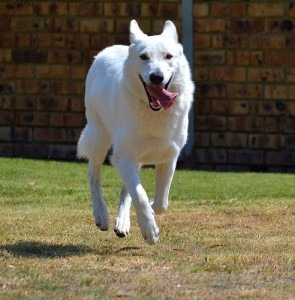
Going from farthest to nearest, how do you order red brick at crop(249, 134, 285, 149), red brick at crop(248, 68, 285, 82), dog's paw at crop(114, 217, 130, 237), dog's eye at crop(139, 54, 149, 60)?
red brick at crop(249, 134, 285, 149), red brick at crop(248, 68, 285, 82), dog's paw at crop(114, 217, 130, 237), dog's eye at crop(139, 54, 149, 60)

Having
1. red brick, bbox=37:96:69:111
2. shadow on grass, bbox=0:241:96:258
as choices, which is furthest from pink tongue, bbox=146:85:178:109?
red brick, bbox=37:96:69:111

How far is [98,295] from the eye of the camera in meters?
6.49

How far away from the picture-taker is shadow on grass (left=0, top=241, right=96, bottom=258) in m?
8.10

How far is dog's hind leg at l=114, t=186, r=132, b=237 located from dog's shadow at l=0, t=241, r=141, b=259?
24 centimetres

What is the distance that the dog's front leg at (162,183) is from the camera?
8938 millimetres

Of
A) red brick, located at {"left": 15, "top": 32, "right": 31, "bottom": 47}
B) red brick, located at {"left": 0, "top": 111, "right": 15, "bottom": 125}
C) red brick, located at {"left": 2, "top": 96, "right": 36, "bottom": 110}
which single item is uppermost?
red brick, located at {"left": 15, "top": 32, "right": 31, "bottom": 47}

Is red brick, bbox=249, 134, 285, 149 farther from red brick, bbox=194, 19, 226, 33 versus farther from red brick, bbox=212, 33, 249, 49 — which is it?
red brick, bbox=194, 19, 226, 33

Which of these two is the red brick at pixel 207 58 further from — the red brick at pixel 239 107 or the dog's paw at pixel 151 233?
the dog's paw at pixel 151 233

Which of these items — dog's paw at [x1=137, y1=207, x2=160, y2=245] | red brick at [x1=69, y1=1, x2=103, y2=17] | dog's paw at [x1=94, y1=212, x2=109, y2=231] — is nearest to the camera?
dog's paw at [x1=137, y1=207, x2=160, y2=245]

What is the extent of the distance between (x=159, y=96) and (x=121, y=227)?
115 centimetres

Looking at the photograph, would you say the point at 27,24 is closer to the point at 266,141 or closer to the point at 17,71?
the point at 17,71

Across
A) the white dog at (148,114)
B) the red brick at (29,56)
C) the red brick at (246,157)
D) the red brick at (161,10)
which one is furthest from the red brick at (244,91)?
the white dog at (148,114)

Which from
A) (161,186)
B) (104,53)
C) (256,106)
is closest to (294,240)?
(161,186)

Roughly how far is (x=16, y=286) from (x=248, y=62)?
9711 mm
